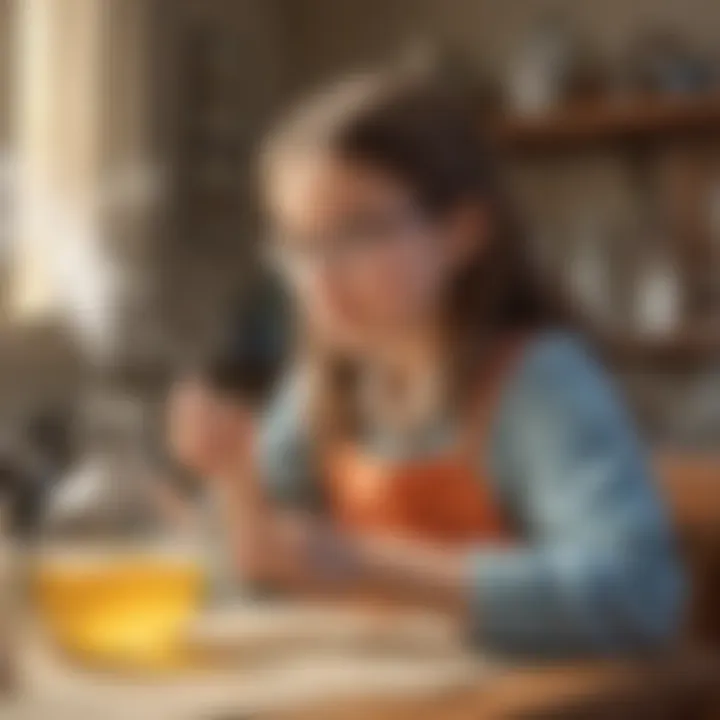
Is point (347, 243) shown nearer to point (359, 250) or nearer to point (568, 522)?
point (359, 250)

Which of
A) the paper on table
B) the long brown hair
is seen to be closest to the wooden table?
the paper on table

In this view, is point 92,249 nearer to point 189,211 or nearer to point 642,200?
point 189,211

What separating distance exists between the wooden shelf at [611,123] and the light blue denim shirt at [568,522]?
81 mm

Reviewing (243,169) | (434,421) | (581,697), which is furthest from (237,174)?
(581,697)

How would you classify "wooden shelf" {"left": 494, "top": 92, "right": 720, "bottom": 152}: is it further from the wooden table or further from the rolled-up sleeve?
the wooden table

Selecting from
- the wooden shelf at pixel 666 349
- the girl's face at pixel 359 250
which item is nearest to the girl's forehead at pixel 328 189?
the girl's face at pixel 359 250

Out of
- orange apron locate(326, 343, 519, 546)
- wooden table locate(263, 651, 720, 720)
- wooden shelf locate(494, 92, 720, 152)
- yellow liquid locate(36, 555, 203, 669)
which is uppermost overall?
wooden shelf locate(494, 92, 720, 152)

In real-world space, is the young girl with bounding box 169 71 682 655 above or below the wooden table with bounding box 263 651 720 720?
above

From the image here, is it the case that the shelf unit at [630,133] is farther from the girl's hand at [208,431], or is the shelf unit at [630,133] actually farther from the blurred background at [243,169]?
the girl's hand at [208,431]

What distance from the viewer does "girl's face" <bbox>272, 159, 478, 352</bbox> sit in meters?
0.57

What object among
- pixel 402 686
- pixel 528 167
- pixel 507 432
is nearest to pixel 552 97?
pixel 528 167

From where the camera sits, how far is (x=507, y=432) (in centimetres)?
61

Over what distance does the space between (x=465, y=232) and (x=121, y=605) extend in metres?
0.20

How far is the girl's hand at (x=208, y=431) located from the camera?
56 centimetres
